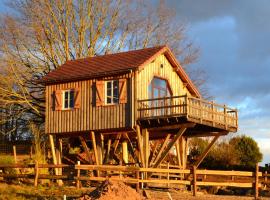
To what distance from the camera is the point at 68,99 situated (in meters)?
32.9

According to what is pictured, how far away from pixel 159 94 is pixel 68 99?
505cm

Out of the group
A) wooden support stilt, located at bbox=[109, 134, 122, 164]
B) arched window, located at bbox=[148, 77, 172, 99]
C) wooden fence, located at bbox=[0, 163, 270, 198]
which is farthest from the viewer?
wooden support stilt, located at bbox=[109, 134, 122, 164]

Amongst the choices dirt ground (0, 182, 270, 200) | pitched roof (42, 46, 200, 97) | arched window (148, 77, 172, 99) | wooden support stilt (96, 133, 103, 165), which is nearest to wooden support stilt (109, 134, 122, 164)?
wooden support stilt (96, 133, 103, 165)

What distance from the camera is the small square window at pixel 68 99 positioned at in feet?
107

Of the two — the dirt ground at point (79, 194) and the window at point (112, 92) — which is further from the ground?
the window at point (112, 92)

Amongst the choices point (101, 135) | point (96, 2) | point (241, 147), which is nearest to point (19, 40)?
point (96, 2)

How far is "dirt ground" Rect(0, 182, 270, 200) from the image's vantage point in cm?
2019

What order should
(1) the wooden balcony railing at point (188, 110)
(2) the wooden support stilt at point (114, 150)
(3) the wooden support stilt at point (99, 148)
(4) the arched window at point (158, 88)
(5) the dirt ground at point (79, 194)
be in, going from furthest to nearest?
(2) the wooden support stilt at point (114, 150) < (3) the wooden support stilt at point (99, 148) < (4) the arched window at point (158, 88) < (1) the wooden balcony railing at point (188, 110) < (5) the dirt ground at point (79, 194)

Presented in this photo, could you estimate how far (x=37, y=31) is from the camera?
4053 centimetres

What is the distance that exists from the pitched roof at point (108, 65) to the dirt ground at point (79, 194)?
6.54 m

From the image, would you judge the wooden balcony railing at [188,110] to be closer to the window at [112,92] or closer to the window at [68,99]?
the window at [112,92]

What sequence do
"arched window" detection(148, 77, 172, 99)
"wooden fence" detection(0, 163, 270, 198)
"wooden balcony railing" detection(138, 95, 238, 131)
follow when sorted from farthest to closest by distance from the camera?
"arched window" detection(148, 77, 172, 99), "wooden balcony railing" detection(138, 95, 238, 131), "wooden fence" detection(0, 163, 270, 198)

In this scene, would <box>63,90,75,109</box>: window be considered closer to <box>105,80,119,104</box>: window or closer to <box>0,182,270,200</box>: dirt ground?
<box>105,80,119,104</box>: window

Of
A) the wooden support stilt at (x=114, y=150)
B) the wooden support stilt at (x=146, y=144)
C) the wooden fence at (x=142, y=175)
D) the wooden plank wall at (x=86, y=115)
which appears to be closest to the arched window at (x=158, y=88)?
the wooden plank wall at (x=86, y=115)
